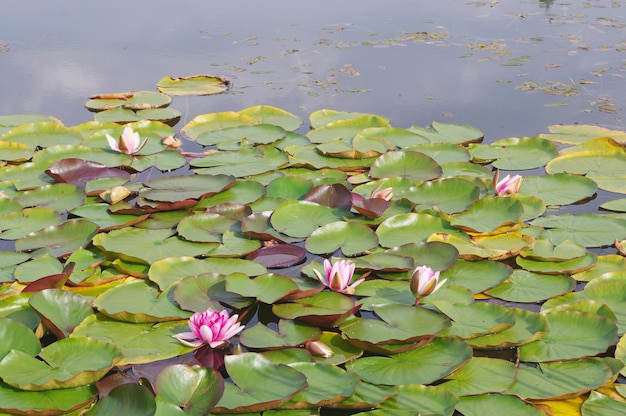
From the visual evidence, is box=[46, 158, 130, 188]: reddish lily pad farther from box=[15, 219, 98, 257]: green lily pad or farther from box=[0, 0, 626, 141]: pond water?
box=[0, 0, 626, 141]: pond water

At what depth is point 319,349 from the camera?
8.03 feet

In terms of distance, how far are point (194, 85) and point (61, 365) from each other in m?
3.75

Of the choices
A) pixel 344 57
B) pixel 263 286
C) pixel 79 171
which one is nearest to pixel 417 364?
pixel 263 286

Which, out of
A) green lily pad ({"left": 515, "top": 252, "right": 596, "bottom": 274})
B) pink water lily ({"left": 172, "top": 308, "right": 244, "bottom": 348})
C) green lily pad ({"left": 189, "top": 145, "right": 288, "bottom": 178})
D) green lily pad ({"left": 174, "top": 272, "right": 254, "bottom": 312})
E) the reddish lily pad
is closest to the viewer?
pink water lily ({"left": 172, "top": 308, "right": 244, "bottom": 348})

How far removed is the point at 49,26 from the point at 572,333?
7.12 metres

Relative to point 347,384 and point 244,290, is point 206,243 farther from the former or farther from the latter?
point 347,384

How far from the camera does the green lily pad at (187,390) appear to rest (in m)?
2.11

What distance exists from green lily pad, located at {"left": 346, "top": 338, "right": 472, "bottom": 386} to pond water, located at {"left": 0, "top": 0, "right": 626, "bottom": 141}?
8.25ft

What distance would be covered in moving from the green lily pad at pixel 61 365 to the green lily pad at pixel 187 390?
0.24 metres

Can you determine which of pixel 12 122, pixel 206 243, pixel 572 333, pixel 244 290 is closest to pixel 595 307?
pixel 572 333

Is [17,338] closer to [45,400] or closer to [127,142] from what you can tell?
[45,400]

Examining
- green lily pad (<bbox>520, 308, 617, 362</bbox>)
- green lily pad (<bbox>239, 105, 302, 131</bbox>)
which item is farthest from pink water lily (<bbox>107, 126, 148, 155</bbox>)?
green lily pad (<bbox>520, 308, 617, 362</bbox>)

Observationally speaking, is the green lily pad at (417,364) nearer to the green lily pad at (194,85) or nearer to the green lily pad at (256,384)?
the green lily pad at (256,384)

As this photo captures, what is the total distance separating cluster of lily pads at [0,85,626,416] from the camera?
7.51 ft
